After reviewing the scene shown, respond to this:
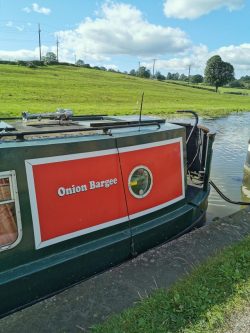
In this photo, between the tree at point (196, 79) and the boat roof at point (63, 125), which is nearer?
the boat roof at point (63, 125)

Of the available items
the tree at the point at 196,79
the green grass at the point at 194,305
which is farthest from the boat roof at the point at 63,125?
the tree at the point at 196,79

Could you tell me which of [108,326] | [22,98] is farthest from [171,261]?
[22,98]

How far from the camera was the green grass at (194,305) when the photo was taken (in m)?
3.08

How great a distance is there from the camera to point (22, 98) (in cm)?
3080

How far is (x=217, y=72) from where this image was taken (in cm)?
8744

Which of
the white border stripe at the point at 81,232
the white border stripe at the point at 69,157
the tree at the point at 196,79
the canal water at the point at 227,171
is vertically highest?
the tree at the point at 196,79

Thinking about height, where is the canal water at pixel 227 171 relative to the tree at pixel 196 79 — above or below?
below

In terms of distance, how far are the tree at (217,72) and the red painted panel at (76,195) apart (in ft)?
286

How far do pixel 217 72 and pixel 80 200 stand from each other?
3514 inches

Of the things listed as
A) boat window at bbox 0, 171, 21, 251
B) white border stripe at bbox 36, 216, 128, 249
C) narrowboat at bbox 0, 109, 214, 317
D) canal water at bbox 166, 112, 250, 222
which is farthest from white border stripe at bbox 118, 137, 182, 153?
canal water at bbox 166, 112, 250, 222

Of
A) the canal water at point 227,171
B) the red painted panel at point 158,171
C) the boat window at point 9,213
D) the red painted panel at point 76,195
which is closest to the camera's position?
the boat window at point 9,213

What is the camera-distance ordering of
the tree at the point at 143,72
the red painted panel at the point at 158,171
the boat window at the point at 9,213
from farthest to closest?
1. the tree at the point at 143,72
2. the red painted panel at the point at 158,171
3. the boat window at the point at 9,213

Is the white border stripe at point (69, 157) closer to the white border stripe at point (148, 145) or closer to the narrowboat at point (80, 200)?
the narrowboat at point (80, 200)

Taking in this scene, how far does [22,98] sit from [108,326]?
2979cm
